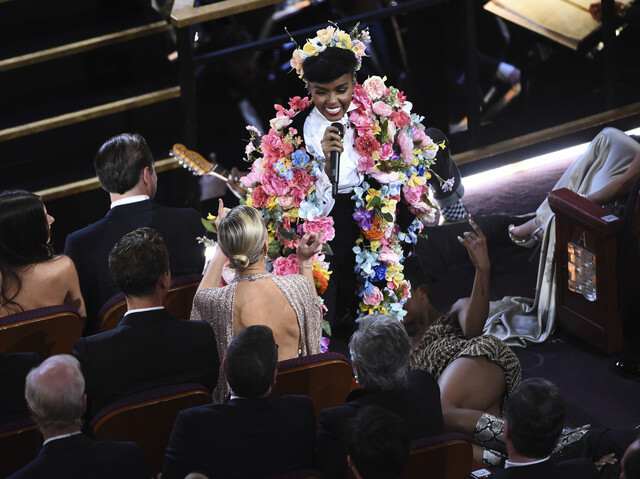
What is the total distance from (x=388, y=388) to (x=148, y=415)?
2.33 feet

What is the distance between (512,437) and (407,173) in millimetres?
1622

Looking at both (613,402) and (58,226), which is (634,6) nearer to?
(613,402)

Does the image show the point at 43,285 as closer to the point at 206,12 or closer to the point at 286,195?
the point at 286,195

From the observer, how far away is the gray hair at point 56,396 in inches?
106

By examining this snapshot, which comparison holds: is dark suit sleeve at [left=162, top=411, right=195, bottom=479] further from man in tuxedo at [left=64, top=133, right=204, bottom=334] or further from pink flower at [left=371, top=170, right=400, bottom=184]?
pink flower at [left=371, top=170, right=400, bottom=184]

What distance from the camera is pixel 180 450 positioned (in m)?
2.75

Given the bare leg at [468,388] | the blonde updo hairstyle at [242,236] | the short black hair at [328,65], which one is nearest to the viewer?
the blonde updo hairstyle at [242,236]

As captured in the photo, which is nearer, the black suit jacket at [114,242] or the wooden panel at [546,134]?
the black suit jacket at [114,242]

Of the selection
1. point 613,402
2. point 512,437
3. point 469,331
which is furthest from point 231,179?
point 512,437

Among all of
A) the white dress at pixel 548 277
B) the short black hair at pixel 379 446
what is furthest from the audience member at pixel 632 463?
the white dress at pixel 548 277

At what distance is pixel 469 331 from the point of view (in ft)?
12.8

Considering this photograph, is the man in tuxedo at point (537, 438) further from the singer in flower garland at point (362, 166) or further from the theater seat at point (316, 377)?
the singer in flower garland at point (362, 166)

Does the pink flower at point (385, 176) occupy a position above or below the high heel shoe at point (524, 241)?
above

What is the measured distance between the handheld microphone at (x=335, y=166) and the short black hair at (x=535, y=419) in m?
1.38
